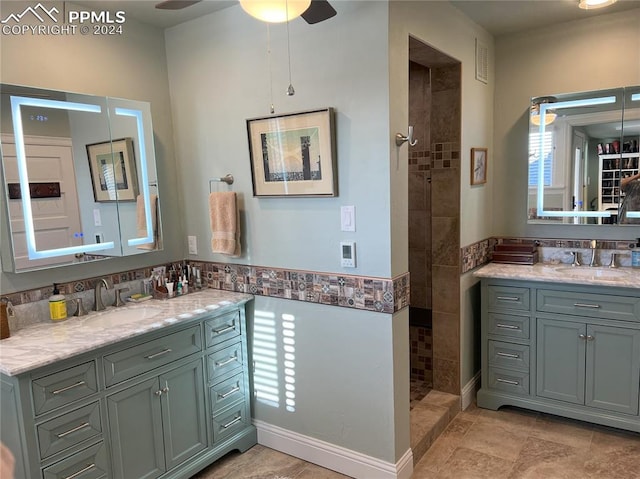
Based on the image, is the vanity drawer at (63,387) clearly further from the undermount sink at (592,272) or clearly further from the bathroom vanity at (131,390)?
the undermount sink at (592,272)

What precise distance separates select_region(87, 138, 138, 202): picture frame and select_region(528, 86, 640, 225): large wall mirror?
2.73 m

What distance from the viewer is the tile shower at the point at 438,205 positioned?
303 centimetres

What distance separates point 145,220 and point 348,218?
4.22 feet

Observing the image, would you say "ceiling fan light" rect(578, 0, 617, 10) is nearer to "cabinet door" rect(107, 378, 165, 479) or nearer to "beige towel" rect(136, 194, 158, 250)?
"beige towel" rect(136, 194, 158, 250)

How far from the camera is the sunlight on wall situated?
8.92 ft

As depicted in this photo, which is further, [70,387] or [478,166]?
[478,166]

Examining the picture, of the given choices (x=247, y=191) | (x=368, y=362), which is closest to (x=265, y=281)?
(x=247, y=191)

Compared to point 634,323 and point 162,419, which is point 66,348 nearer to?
point 162,419

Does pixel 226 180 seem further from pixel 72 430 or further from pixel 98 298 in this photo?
Answer: pixel 72 430

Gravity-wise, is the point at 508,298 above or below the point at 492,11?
below

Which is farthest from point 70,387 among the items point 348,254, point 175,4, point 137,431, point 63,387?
point 175,4

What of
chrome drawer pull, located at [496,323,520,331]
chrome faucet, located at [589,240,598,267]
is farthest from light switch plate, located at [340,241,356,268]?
chrome faucet, located at [589,240,598,267]

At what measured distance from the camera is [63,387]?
6.41ft

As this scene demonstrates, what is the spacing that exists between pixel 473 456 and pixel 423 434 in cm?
30
